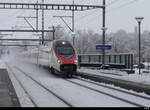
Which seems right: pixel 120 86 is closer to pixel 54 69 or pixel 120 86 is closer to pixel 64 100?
pixel 64 100

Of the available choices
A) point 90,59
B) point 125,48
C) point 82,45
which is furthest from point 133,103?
point 125,48

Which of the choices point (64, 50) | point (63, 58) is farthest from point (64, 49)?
point (63, 58)

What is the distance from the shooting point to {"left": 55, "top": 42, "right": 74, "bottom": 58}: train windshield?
3146 centimetres

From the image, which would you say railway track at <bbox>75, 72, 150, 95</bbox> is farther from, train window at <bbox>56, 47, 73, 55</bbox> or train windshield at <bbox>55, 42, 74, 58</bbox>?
train window at <bbox>56, 47, 73, 55</bbox>

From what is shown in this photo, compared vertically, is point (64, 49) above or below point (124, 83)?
above

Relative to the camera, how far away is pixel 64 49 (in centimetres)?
3184

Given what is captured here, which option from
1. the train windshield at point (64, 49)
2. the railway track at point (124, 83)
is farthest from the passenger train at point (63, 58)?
the railway track at point (124, 83)

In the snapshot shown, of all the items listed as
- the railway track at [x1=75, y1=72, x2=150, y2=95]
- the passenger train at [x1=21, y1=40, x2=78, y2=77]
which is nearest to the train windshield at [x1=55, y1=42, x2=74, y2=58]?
the passenger train at [x1=21, y1=40, x2=78, y2=77]

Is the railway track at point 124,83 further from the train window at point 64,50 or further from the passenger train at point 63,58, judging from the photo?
the train window at point 64,50

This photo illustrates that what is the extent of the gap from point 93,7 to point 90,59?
10428 mm

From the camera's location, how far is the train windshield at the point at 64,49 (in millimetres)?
31459

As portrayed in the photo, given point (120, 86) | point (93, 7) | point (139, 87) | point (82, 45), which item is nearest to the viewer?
point (139, 87)

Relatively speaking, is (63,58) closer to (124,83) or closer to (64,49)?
(64,49)

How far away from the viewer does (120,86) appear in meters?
22.9
